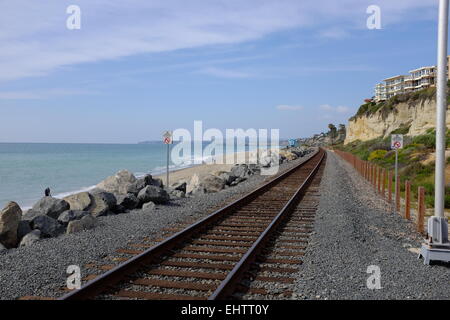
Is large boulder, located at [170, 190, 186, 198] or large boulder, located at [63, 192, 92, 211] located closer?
large boulder, located at [63, 192, 92, 211]

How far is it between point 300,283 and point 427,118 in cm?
4627

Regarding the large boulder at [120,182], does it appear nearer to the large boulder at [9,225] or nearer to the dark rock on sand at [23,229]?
the dark rock on sand at [23,229]

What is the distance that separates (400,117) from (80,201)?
57.9 meters

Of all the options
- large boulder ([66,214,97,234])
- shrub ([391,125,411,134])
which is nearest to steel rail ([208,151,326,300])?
large boulder ([66,214,97,234])

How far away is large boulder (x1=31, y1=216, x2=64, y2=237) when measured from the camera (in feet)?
28.1

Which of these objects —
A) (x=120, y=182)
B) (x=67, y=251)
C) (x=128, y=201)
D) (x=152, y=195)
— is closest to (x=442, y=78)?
(x=67, y=251)

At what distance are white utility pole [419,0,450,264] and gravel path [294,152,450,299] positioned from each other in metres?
0.24

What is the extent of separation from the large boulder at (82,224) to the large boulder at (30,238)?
63 cm

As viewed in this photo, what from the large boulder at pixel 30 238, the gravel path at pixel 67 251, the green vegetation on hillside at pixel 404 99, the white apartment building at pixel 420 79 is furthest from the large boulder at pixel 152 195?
the white apartment building at pixel 420 79

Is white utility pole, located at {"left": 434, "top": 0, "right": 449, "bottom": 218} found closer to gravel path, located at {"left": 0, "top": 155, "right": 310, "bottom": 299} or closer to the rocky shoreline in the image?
gravel path, located at {"left": 0, "top": 155, "right": 310, "bottom": 299}

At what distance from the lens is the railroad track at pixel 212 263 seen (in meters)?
5.21

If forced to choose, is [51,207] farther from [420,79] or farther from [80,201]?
[420,79]

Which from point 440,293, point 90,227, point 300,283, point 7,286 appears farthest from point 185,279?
point 90,227
